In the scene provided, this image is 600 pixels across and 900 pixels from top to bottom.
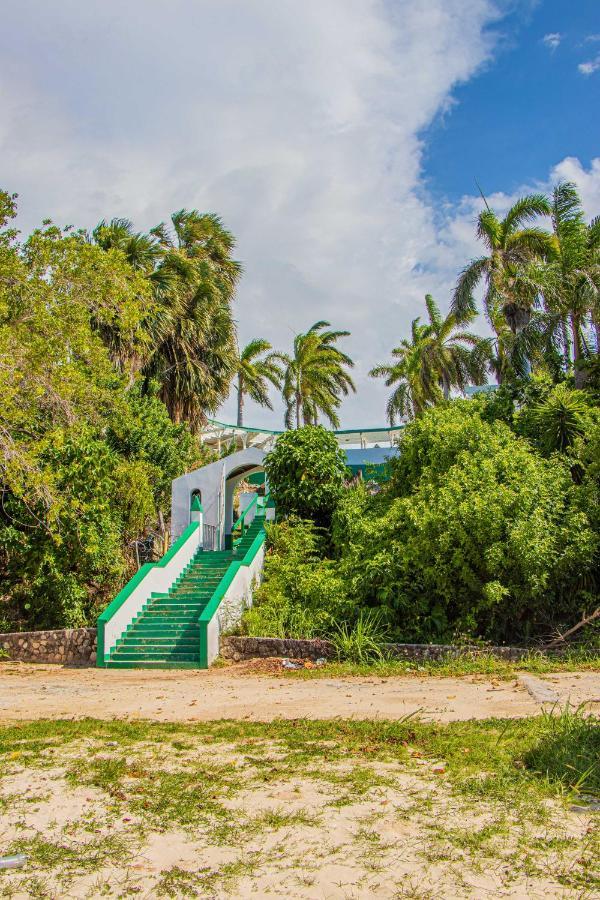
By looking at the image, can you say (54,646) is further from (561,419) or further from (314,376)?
(314,376)

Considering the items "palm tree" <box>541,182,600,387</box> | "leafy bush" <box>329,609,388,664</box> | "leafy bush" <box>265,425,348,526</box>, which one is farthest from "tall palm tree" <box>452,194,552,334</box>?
"leafy bush" <box>329,609,388,664</box>

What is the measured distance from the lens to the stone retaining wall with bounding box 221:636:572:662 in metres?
12.7

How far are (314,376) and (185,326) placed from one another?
616 inches

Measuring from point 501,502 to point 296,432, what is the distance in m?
8.75

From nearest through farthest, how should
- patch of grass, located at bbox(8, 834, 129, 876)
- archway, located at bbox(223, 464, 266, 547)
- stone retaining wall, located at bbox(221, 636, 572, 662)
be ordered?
1. patch of grass, located at bbox(8, 834, 129, 876)
2. stone retaining wall, located at bbox(221, 636, 572, 662)
3. archway, located at bbox(223, 464, 266, 547)

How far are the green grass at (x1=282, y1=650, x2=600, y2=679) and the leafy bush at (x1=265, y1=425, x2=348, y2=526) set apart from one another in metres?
7.13

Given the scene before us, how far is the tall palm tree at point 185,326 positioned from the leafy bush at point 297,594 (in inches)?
389

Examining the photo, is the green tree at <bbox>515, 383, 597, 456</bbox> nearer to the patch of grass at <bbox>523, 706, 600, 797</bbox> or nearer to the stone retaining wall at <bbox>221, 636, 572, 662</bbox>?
the stone retaining wall at <bbox>221, 636, 572, 662</bbox>

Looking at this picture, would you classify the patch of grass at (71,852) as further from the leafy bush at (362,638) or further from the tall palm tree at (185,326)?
the tall palm tree at (185,326)

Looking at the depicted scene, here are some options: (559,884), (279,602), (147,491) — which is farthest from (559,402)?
(559,884)

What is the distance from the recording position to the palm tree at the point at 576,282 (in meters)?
19.2

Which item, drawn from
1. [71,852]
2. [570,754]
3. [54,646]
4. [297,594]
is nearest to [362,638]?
[297,594]

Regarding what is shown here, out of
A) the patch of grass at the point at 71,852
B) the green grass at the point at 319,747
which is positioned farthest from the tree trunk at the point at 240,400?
the patch of grass at the point at 71,852

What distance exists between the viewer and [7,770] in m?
6.54
